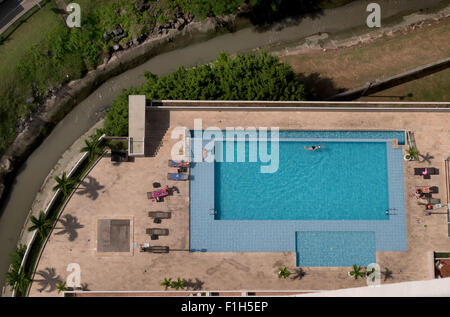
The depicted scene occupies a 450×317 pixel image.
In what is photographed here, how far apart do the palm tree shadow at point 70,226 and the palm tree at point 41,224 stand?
38.9 inches

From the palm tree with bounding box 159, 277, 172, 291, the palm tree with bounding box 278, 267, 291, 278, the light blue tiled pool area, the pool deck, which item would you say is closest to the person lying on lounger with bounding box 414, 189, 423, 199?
the pool deck

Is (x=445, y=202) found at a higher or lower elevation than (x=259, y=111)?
lower

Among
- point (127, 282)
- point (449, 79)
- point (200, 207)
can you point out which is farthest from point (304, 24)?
point (127, 282)

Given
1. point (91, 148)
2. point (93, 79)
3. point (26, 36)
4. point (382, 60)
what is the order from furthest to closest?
point (93, 79)
point (382, 60)
point (26, 36)
point (91, 148)

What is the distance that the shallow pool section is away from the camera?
3325 cm

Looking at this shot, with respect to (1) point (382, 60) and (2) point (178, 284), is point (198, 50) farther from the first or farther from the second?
(2) point (178, 284)

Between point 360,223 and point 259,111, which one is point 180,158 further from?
point 360,223

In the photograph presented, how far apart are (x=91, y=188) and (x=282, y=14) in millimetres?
25069

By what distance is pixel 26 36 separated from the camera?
125 ft

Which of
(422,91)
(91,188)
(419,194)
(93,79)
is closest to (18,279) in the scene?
(91,188)

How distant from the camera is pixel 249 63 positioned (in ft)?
109

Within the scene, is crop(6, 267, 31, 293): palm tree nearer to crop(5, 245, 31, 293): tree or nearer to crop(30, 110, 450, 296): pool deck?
crop(5, 245, 31, 293): tree

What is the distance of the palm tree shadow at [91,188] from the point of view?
34000mm
